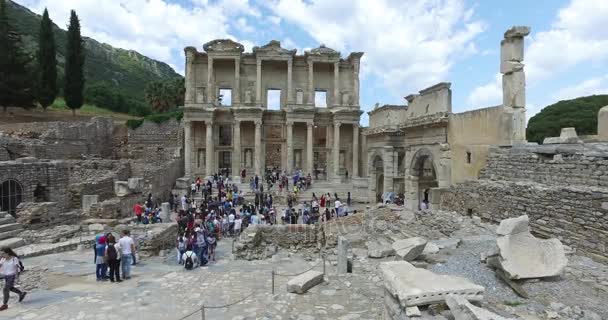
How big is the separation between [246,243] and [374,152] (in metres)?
14.9

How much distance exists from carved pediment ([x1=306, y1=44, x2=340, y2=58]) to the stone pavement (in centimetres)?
2643

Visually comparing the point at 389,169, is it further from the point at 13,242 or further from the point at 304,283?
the point at 13,242

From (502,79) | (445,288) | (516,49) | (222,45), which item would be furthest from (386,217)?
(222,45)

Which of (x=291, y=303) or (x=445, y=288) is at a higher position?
(x=445, y=288)

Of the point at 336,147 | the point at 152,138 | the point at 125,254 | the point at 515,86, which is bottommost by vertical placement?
the point at 125,254

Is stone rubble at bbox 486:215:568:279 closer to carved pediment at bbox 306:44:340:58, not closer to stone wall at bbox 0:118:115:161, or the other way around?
stone wall at bbox 0:118:115:161

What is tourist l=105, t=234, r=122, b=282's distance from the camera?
10.2m

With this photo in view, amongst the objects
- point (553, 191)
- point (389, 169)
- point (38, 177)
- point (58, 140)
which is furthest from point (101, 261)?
point (58, 140)

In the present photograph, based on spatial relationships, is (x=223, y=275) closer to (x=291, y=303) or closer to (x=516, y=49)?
(x=291, y=303)

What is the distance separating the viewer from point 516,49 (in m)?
13.3

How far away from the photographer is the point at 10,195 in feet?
54.4

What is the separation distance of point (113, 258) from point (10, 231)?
20.4 ft

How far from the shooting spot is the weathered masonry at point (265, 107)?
34.0 m

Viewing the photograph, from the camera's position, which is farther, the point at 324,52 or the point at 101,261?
the point at 324,52
